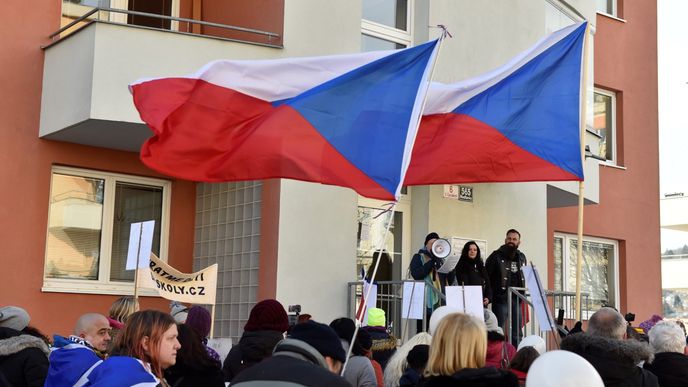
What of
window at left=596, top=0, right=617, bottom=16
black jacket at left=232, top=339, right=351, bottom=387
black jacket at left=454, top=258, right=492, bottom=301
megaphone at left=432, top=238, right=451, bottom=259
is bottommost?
black jacket at left=232, top=339, right=351, bottom=387

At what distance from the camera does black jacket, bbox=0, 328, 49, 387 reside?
654 cm

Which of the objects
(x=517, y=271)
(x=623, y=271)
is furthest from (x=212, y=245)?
(x=623, y=271)

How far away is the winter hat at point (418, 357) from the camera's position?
6.51 m

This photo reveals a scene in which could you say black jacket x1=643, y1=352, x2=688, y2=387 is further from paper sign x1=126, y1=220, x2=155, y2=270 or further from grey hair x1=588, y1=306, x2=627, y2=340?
paper sign x1=126, y1=220, x2=155, y2=270

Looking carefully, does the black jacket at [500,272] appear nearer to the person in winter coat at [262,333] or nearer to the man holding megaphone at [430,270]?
the man holding megaphone at [430,270]

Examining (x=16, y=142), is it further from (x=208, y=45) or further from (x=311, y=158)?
(x=311, y=158)

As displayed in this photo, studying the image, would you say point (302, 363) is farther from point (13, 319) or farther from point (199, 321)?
point (13, 319)

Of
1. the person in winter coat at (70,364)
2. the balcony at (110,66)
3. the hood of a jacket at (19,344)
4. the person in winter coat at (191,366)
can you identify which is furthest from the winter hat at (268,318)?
the balcony at (110,66)

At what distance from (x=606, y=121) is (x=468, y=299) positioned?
1282cm

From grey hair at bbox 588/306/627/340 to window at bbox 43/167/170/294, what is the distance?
8547 mm

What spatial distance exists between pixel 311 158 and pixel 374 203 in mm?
6226

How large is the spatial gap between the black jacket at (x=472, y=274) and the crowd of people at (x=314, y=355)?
3860 mm

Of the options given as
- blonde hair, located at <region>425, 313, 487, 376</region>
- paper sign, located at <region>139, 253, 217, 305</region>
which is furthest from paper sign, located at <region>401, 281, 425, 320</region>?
blonde hair, located at <region>425, 313, 487, 376</region>

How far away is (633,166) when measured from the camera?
20.8 meters
